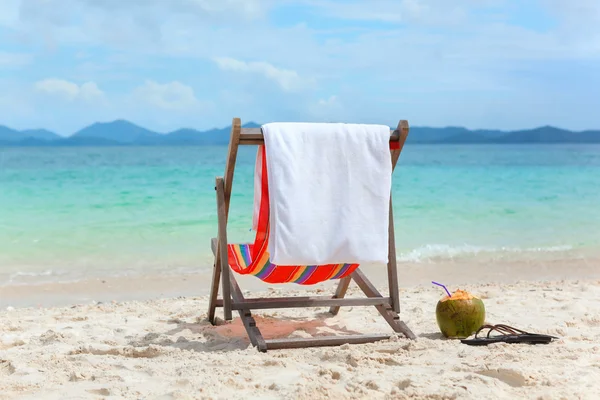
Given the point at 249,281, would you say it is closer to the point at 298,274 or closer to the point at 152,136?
the point at 298,274

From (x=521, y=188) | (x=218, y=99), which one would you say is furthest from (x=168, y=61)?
(x=521, y=188)

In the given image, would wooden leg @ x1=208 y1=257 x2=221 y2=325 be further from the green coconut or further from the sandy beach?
the green coconut

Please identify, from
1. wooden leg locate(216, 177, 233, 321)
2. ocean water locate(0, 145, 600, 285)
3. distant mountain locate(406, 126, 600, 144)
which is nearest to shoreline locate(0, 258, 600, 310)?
ocean water locate(0, 145, 600, 285)

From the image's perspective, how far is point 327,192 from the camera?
320cm

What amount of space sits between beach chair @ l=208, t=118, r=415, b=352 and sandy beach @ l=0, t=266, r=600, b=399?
0.09 metres

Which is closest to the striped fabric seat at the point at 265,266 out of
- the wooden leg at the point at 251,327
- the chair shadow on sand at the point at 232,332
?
the wooden leg at the point at 251,327

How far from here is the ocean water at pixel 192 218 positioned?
698 cm

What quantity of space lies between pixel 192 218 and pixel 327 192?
284 inches

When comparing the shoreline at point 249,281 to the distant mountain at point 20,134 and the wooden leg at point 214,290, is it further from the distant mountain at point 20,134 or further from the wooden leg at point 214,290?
the distant mountain at point 20,134

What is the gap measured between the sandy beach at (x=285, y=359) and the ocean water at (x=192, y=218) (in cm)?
246

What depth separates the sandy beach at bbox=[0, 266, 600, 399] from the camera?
252cm

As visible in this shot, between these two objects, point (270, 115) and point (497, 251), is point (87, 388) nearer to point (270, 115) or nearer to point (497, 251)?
point (497, 251)

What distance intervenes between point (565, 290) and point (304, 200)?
2.64 meters

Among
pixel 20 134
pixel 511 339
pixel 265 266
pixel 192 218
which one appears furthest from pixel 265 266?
pixel 20 134
